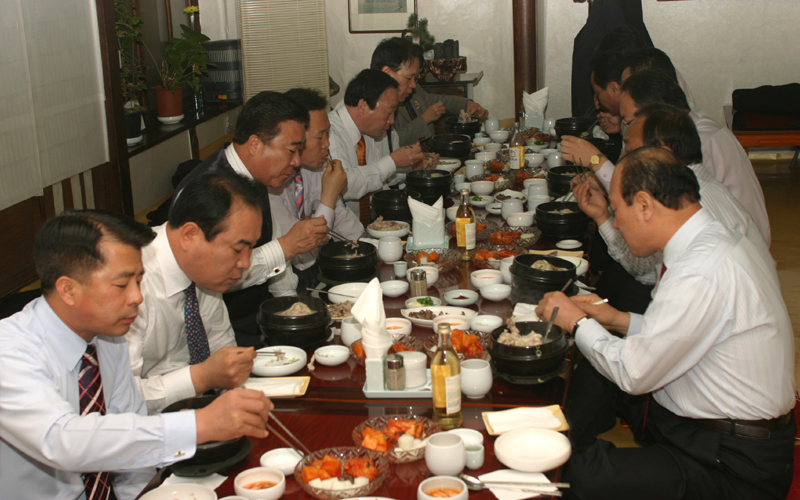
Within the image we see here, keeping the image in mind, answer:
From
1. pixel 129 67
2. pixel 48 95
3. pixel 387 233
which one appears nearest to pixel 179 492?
pixel 387 233

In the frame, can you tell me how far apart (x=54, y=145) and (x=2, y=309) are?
7.60 ft

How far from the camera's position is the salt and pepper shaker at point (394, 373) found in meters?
1.78

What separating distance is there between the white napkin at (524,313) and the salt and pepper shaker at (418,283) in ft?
1.10

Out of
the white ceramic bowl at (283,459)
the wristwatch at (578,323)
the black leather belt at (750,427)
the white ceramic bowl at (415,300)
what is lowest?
the black leather belt at (750,427)

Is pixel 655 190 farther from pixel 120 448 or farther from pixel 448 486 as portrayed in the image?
pixel 120 448

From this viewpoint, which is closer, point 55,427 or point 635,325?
point 55,427

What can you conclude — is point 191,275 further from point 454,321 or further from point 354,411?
point 454,321

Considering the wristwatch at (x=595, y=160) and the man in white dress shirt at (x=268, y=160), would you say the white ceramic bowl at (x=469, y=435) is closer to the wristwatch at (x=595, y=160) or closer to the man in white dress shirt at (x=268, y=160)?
the man in white dress shirt at (x=268, y=160)

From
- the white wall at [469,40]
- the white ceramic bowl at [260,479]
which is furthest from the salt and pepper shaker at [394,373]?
the white wall at [469,40]

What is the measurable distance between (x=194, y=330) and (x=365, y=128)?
2247 millimetres

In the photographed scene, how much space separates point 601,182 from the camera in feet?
10.9

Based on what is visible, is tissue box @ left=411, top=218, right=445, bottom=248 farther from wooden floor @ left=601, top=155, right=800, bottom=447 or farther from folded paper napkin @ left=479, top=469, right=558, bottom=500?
folded paper napkin @ left=479, top=469, right=558, bottom=500

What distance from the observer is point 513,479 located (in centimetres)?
142

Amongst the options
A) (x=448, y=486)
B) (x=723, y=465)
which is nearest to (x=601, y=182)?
(x=723, y=465)
